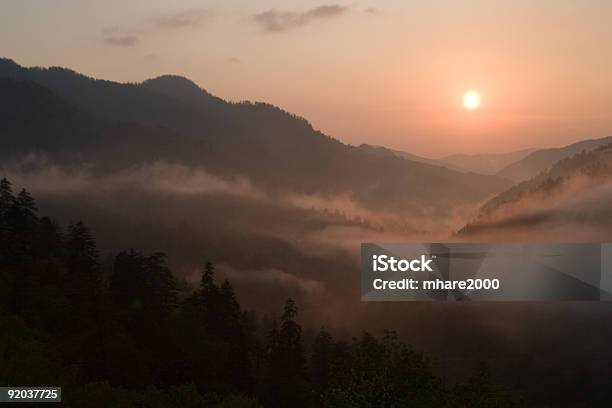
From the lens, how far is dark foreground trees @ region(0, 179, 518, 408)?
38.0 m

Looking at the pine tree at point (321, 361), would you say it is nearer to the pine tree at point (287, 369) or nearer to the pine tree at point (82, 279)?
the pine tree at point (287, 369)

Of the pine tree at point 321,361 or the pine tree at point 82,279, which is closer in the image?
the pine tree at point 82,279

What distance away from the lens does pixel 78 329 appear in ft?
206

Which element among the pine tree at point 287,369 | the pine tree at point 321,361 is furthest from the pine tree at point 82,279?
the pine tree at point 321,361

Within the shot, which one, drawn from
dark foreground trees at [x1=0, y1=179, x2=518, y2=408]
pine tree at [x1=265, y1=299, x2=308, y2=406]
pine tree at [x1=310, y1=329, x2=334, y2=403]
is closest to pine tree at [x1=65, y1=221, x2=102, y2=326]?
dark foreground trees at [x1=0, y1=179, x2=518, y2=408]

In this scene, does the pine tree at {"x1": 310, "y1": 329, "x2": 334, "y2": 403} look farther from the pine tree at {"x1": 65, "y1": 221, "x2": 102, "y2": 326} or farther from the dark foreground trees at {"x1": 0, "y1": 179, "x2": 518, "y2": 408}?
the pine tree at {"x1": 65, "y1": 221, "x2": 102, "y2": 326}

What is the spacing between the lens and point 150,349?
68.9 metres

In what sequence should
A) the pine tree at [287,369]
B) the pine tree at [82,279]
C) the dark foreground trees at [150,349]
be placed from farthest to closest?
the pine tree at [287,369] < the pine tree at [82,279] < the dark foreground trees at [150,349]

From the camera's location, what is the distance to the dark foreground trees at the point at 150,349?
37969 millimetres

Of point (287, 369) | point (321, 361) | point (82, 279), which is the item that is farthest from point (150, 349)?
point (321, 361)

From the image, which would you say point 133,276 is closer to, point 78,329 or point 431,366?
point 78,329

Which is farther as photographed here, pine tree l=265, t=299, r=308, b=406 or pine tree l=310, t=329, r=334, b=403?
→ pine tree l=310, t=329, r=334, b=403

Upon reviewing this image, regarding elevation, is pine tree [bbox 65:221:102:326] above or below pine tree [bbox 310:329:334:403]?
above

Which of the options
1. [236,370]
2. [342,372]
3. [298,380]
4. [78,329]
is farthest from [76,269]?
[342,372]
